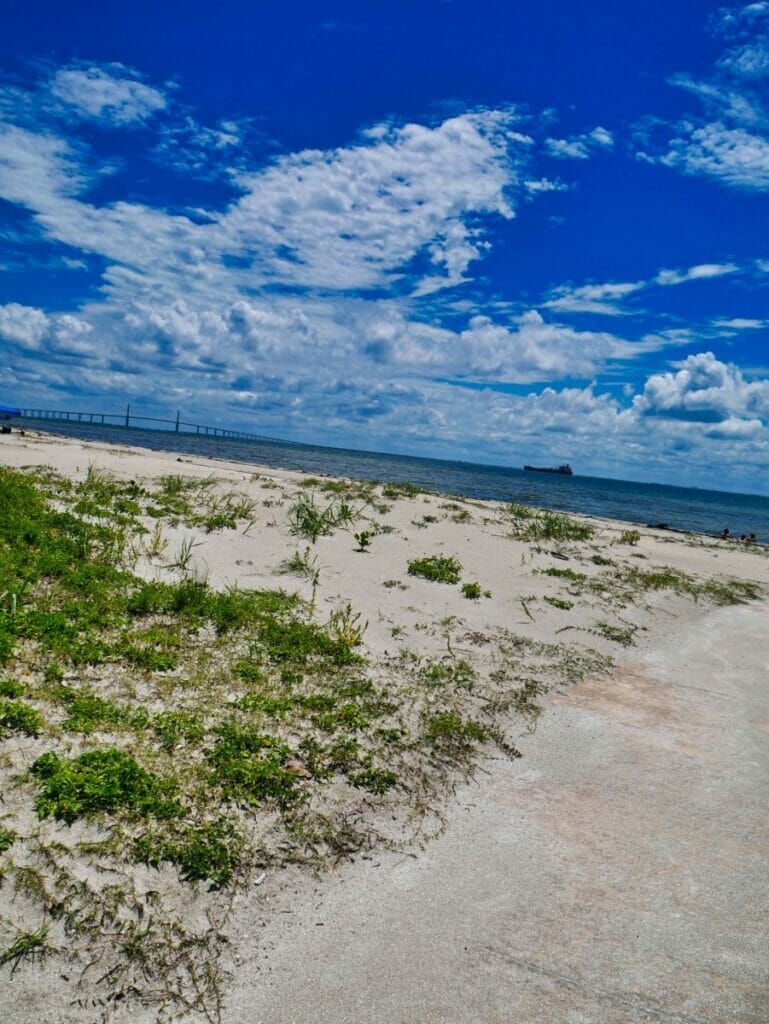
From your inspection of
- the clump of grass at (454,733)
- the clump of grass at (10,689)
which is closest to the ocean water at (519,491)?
the clump of grass at (454,733)

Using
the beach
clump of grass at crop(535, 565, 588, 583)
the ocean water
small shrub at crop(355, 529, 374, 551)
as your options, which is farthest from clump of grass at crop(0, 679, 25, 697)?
the ocean water

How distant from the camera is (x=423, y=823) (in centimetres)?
500

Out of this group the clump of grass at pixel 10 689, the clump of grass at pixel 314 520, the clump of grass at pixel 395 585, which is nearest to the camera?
the clump of grass at pixel 10 689

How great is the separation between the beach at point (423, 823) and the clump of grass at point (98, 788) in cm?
11

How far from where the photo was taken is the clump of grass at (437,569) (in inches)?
493

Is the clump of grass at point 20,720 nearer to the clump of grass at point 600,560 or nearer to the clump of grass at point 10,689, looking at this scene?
the clump of grass at point 10,689

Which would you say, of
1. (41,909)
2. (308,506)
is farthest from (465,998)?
(308,506)

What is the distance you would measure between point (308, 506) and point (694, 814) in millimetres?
12378

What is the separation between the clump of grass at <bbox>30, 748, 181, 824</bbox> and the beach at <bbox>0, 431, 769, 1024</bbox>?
0.11 meters

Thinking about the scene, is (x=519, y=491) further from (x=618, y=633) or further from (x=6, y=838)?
(x=6, y=838)

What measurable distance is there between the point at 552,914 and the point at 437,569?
348 inches

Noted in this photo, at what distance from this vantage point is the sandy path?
3.48 metres

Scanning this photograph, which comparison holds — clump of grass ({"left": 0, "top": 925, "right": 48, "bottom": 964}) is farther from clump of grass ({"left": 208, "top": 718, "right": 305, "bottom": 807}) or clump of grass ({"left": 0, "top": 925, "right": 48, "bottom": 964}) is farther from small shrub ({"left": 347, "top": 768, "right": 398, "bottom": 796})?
small shrub ({"left": 347, "top": 768, "right": 398, "bottom": 796})

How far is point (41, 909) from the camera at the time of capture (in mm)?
3621
